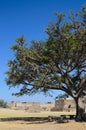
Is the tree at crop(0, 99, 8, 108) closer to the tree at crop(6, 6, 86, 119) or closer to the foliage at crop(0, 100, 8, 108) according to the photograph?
the foliage at crop(0, 100, 8, 108)

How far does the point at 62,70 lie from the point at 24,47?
4.65 m

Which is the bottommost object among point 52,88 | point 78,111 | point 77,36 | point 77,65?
point 78,111

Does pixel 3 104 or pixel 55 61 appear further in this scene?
pixel 3 104

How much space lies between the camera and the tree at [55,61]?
97.2ft

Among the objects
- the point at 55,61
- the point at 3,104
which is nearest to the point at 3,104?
the point at 3,104

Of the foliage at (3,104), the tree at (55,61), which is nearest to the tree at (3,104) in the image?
the foliage at (3,104)

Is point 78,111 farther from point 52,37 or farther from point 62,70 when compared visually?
point 52,37

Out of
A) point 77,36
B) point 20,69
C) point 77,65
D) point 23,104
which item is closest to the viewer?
point 77,36

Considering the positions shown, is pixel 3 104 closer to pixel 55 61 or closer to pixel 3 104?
pixel 3 104

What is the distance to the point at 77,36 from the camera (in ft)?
97.5

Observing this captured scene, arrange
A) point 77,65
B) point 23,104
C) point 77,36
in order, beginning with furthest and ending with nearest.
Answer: point 23,104, point 77,65, point 77,36

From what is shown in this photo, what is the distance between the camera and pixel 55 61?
102ft

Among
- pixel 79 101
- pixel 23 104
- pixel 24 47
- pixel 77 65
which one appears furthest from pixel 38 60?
pixel 23 104

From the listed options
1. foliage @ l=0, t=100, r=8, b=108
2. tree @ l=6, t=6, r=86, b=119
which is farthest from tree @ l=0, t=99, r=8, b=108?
tree @ l=6, t=6, r=86, b=119
